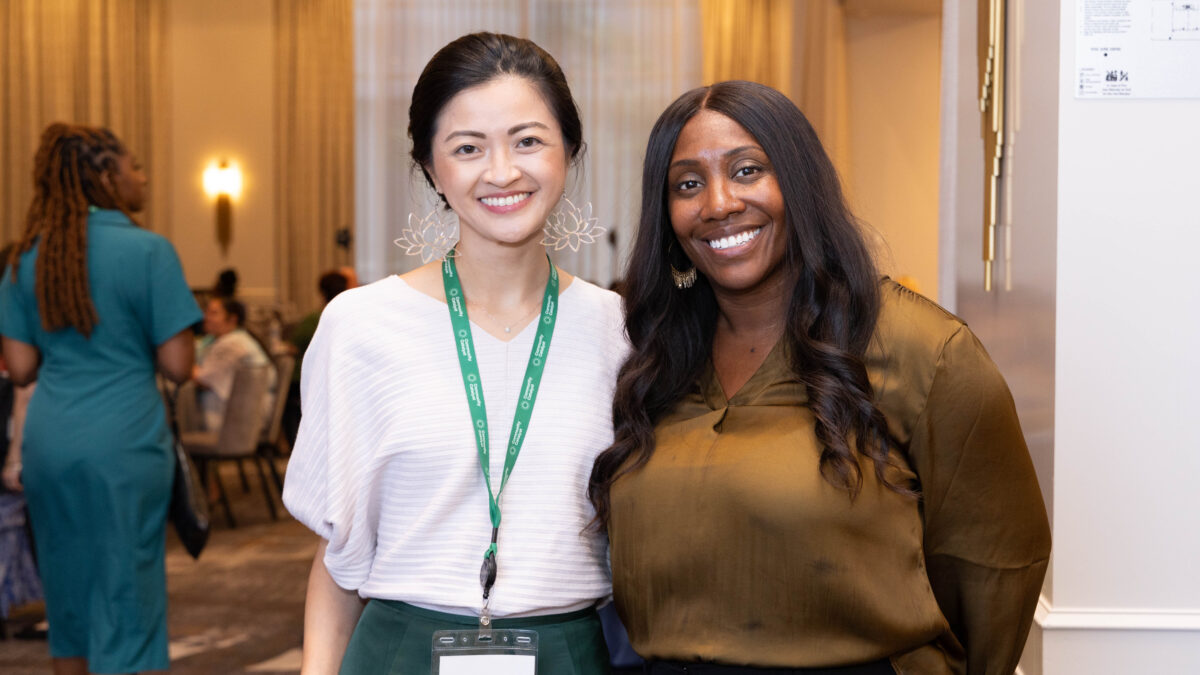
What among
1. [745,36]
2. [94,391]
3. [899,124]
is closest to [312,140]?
[745,36]

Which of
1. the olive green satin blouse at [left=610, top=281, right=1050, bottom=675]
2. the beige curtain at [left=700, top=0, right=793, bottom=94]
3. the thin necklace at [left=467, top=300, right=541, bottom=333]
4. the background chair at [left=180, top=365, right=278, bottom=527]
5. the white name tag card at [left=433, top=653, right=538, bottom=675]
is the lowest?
the background chair at [left=180, top=365, right=278, bottom=527]

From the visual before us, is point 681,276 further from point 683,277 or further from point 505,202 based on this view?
point 505,202

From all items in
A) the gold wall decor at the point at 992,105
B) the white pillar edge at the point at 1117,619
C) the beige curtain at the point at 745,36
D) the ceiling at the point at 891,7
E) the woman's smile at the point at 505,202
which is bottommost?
the white pillar edge at the point at 1117,619

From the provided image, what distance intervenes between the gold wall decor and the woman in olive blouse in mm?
1211

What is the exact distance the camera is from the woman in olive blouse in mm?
1685

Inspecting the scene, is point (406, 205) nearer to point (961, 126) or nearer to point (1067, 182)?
point (961, 126)

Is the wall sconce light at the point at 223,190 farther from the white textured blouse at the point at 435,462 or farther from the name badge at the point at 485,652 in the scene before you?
the name badge at the point at 485,652

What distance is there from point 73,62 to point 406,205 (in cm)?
347

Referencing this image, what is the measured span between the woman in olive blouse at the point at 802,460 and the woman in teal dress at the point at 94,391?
7.44 feet

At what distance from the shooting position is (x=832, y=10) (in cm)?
692

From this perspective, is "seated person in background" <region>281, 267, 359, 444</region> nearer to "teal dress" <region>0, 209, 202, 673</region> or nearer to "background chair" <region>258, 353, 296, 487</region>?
"background chair" <region>258, 353, 296, 487</region>

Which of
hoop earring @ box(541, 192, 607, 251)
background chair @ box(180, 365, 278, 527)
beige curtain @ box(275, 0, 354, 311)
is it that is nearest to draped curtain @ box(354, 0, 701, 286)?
beige curtain @ box(275, 0, 354, 311)

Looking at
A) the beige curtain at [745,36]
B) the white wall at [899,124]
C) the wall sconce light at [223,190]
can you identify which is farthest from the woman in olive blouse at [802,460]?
the wall sconce light at [223,190]

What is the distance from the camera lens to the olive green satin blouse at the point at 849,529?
1.68 metres
